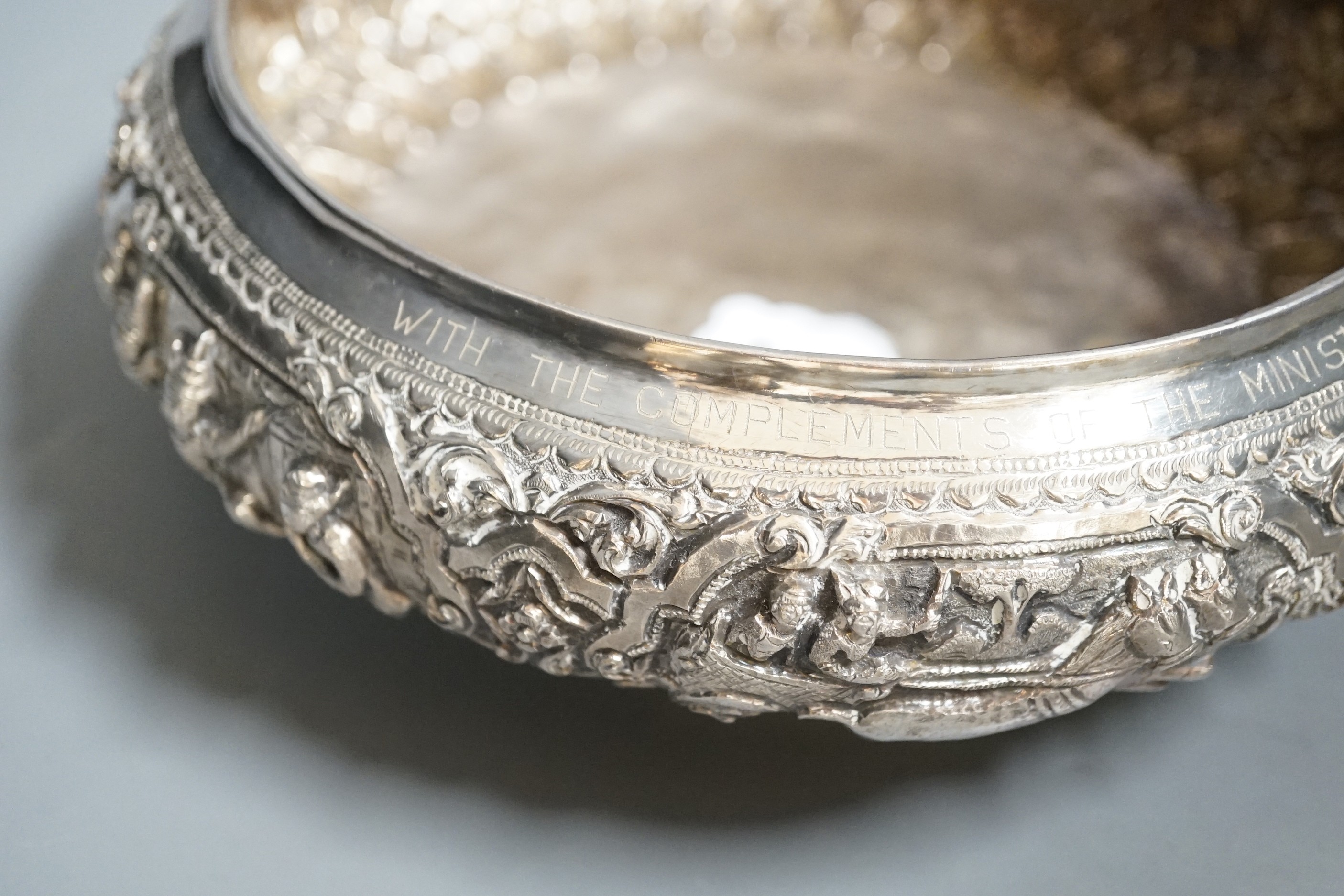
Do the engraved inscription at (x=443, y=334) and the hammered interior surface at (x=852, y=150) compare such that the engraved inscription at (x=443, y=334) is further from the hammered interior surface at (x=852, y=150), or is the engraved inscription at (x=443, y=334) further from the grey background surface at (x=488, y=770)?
the hammered interior surface at (x=852, y=150)

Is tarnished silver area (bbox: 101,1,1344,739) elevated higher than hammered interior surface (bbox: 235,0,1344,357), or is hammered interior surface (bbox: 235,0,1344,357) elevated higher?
hammered interior surface (bbox: 235,0,1344,357)

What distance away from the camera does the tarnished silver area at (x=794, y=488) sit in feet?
2.26

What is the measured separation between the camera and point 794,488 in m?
0.69

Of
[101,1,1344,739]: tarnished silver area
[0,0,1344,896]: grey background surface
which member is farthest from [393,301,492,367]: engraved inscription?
[0,0,1344,896]: grey background surface

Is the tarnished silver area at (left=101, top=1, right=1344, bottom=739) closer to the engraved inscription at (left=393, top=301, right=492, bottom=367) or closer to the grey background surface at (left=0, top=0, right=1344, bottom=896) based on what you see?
the engraved inscription at (left=393, top=301, right=492, bottom=367)

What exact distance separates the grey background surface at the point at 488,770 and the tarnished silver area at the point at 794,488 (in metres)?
0.15

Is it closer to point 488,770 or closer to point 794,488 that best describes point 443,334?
point 794,488

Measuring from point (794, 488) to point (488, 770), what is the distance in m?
0.34

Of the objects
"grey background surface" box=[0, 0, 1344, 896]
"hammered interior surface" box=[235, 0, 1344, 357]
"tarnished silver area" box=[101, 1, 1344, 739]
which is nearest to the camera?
"tarnished silver area" box=[101, 1, 1344, 739]

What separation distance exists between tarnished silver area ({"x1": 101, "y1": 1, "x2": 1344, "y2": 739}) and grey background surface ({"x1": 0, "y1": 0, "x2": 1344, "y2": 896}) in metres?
0.15

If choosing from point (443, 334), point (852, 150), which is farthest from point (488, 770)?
point (852, 150)

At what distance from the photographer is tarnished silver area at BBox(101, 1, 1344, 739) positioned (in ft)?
2.26

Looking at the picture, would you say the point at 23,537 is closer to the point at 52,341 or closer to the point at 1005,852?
the point at 52,341

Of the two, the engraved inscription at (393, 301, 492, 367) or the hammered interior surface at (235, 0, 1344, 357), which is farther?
the hammered interior surface at (235, 0, 1344, 357)
